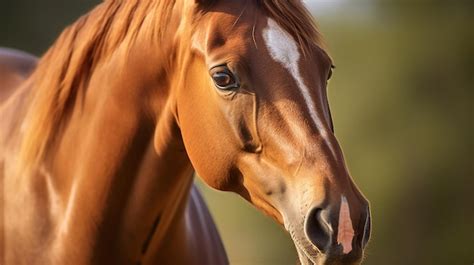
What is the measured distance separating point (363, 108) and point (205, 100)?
1155 cm

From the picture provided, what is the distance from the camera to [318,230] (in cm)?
220

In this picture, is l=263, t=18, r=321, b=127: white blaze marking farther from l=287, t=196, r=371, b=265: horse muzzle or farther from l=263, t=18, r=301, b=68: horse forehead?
l=287, t=196, r=371, b=265: horse muzzle

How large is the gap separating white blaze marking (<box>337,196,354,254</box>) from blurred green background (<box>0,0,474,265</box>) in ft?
35.5

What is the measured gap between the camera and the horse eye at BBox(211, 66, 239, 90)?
2.36 metres

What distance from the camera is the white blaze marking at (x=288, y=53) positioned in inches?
90.4

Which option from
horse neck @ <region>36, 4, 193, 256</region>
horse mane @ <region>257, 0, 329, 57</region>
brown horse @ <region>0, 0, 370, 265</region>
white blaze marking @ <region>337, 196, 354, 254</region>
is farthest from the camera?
horse neck @ <region>36, 4, 193, 256</region>

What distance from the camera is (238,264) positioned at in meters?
10.5

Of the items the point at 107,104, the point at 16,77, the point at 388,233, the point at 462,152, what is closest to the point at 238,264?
the point at 388,233

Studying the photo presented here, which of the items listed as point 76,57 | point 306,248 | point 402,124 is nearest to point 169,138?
point 76,57

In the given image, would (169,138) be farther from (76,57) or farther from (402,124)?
(402,124)

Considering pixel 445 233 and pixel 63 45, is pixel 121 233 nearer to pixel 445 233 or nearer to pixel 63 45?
pixel 63 45

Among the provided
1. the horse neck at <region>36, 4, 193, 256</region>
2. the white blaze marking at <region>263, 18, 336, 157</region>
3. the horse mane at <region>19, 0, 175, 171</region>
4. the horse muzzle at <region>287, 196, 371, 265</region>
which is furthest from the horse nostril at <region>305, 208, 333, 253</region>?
the horse mane at <region>19, 0, 175, 171</region>

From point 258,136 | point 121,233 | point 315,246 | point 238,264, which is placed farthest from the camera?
point 238,264

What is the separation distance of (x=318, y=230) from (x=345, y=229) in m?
0.09
